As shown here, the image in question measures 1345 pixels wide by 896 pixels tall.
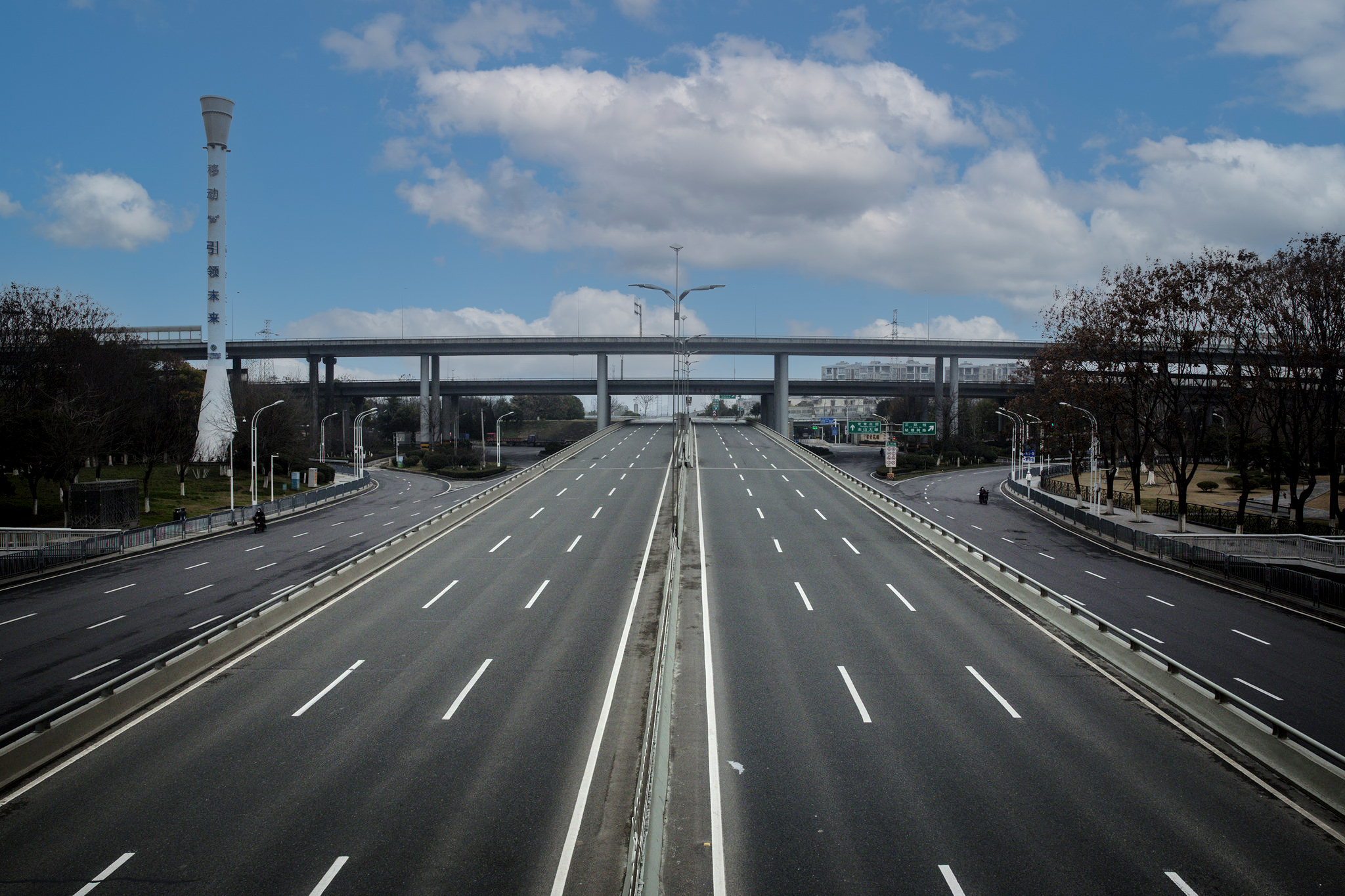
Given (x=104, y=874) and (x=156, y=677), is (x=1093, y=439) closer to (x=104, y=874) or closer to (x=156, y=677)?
(x=156, y=677)

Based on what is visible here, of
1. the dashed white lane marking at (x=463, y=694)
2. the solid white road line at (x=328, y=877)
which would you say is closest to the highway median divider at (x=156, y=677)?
the dashed white lane marking at (x=463, y=694)

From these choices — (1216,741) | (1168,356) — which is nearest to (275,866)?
(1216,741)

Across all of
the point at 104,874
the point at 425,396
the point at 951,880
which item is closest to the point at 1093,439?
the point at 951,880

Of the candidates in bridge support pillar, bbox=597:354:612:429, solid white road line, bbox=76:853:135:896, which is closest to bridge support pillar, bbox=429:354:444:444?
bridge support pillar, bbox=597:354:612:429

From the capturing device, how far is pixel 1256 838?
11.2m

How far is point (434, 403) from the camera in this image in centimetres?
11950

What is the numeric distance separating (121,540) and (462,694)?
29.4m

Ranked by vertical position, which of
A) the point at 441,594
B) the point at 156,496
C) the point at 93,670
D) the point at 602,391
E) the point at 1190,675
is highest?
the point at 602,391

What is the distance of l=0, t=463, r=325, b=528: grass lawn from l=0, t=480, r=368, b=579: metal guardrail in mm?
5468

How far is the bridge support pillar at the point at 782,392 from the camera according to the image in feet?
362

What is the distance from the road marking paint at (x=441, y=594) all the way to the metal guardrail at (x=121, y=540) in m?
19.5

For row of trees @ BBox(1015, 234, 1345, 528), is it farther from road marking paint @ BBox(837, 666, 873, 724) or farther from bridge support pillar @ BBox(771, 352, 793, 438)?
bridge support pillar @ BBox(771, 352, 793, 438)

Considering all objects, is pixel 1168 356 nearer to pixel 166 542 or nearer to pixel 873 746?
pixel 873 746

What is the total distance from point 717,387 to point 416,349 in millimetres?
44576
